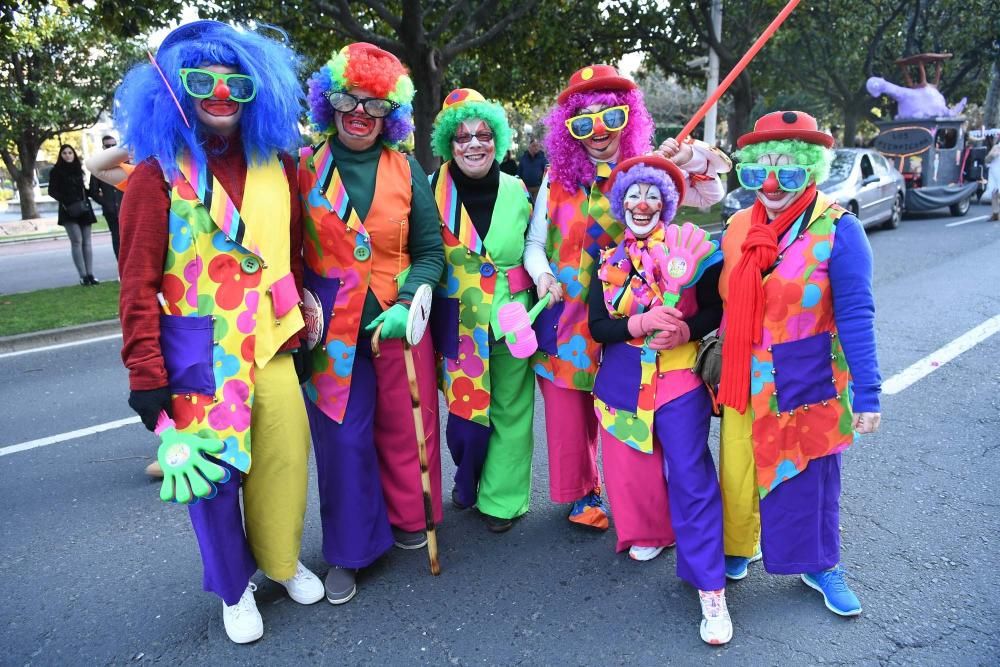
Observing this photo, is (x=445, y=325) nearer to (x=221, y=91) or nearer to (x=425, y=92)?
(x=221, y=91)

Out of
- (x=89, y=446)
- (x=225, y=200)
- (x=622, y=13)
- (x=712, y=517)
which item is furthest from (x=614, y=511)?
(x=622, y=13)

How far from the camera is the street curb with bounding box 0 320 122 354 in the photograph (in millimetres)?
6855

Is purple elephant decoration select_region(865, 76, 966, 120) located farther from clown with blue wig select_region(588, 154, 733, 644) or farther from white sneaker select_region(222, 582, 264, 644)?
white sneaker select_region(222, 582, 264, 644)

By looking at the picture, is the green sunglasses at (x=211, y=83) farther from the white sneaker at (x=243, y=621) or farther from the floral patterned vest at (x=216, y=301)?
the white sneaker at (x=243, y=621)

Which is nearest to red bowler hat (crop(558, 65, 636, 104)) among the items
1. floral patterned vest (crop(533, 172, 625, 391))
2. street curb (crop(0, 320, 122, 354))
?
floral patterned vest (crop(533, 172, 625, 391))

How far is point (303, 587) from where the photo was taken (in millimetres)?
2705

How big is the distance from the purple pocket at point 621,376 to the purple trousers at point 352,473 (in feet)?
2.96

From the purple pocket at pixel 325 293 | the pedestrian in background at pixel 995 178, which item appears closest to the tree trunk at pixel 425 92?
the purple pocket at pixel 325 293

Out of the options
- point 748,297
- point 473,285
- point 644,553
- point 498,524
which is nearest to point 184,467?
point 473,285

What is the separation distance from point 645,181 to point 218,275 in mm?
1484

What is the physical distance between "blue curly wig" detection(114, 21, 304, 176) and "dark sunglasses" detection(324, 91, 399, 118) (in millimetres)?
171

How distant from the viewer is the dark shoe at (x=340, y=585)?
2693 millimetres

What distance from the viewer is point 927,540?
294cm

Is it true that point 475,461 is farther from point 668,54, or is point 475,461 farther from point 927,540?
point 668,54
